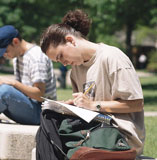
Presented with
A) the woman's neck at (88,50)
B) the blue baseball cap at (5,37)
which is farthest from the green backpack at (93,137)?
the blue baseball cap at (5,37)

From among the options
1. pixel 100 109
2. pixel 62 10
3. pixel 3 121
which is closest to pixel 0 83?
pixel 3 121

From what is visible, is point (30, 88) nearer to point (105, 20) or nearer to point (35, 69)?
point (35, 69)

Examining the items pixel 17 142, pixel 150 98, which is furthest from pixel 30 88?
pixel 150 98

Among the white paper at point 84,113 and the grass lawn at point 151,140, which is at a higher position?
the white paper at point 84,113

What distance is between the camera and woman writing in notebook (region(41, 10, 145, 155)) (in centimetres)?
284

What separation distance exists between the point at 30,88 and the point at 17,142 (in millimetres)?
593

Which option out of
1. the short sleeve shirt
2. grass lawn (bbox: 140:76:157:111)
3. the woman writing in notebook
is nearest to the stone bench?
the short sleeve shirt

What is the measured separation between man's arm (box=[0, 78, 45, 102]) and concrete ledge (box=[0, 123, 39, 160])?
0.37 m

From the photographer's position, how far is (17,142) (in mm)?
3994

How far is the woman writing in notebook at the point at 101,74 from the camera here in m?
2.84

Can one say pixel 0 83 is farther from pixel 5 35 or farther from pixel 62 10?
pixel 62 10

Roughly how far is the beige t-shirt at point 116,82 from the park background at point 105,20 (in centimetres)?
145

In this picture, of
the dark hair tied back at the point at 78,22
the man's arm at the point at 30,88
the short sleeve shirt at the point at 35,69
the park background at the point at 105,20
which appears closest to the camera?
the dark hair tied back at the point at 78,22

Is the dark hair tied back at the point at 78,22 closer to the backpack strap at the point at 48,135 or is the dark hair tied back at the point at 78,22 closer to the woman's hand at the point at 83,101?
the woman's hand at the point at 83,101
